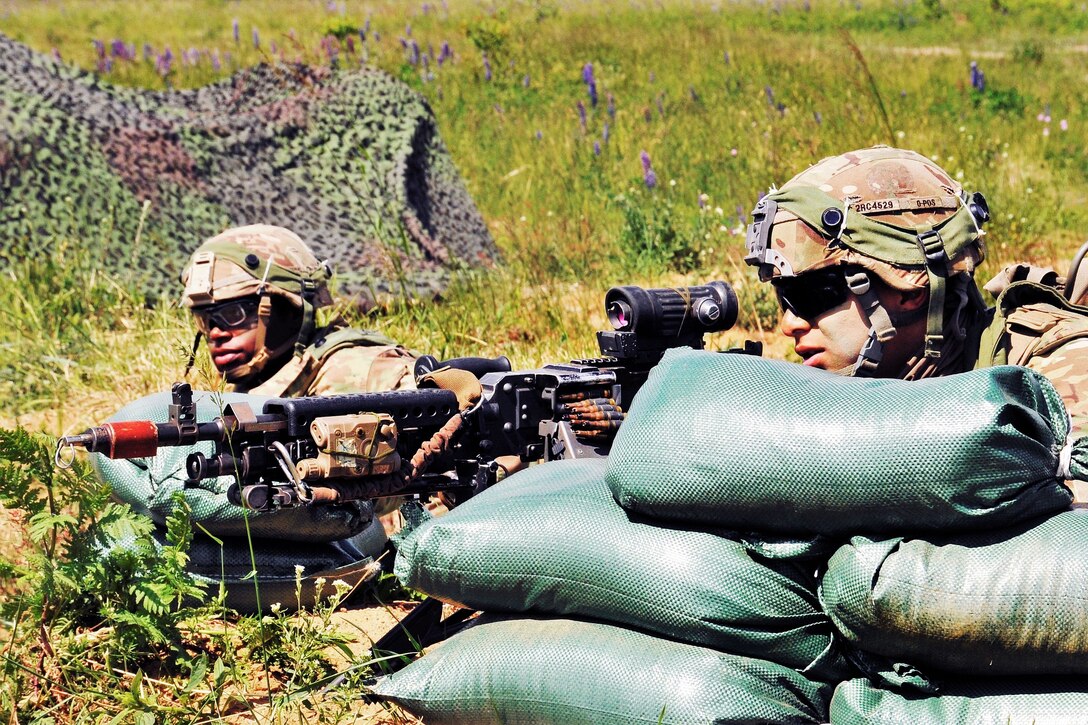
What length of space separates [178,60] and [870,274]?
13314 millimetres

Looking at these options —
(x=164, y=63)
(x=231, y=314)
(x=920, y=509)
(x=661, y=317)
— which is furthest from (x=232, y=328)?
(x=164, y=63)

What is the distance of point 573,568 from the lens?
286 cm

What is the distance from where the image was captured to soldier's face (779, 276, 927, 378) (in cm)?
332

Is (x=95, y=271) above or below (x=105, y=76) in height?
below

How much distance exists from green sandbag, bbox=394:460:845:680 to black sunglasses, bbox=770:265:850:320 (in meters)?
0.71

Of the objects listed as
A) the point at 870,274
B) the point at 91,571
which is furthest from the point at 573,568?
the point at 91,571

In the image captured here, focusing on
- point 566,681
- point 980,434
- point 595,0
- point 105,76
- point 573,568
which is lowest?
point 566,681

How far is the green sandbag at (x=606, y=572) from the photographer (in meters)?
2.68

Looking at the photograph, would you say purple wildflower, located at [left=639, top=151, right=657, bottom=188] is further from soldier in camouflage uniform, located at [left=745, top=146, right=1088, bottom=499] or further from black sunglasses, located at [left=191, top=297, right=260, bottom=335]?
soldier in camouflage uniform, located at [left=745, top=146, right=1088, bottom=499]

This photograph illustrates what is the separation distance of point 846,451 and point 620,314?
1347 millimetres

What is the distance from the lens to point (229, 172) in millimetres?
8070

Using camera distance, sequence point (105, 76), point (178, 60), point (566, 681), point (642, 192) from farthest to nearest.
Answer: point (178, 60), point (105, 76), point (642, 192), point (566, 681)

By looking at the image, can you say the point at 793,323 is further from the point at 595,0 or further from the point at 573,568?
the point at 595,0

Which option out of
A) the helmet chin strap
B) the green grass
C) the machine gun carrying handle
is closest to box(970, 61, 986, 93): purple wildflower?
the green grass
